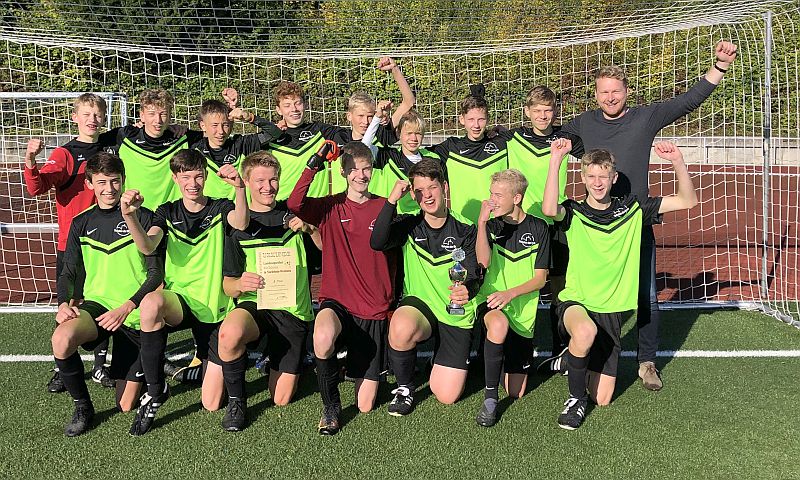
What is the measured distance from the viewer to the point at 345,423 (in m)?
4.12

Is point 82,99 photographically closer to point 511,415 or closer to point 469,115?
point 469,115

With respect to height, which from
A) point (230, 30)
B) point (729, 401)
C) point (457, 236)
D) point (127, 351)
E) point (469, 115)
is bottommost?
point (729, 401)

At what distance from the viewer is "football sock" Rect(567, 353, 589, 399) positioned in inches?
165

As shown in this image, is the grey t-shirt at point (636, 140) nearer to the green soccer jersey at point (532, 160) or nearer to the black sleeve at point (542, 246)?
the green soccer jersey at point (532, 160)

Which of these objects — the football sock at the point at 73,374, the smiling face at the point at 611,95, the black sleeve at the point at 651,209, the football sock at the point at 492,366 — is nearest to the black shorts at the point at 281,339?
the football sock at the point at 73,374

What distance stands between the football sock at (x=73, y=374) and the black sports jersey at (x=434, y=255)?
1780 mm

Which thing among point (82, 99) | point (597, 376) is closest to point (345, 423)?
point (597, 376)

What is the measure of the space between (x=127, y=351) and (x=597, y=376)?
2.74m

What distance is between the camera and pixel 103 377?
15.5ft

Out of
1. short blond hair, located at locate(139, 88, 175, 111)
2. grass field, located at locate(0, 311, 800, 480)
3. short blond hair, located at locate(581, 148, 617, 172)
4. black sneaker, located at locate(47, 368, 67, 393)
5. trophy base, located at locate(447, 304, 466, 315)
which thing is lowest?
grass field, located at locate(0, 311, 800, 480)

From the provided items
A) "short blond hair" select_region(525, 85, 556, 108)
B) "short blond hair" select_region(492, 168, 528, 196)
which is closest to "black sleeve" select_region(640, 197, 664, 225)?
"short blond hair" select_region(492, 168, 528, 196)

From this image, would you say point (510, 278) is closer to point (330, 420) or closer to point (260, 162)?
point (330, 420)

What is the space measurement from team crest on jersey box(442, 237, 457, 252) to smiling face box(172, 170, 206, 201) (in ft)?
4.75

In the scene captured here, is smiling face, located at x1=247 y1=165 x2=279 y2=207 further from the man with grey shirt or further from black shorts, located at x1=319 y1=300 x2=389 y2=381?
the man with grey shirt
